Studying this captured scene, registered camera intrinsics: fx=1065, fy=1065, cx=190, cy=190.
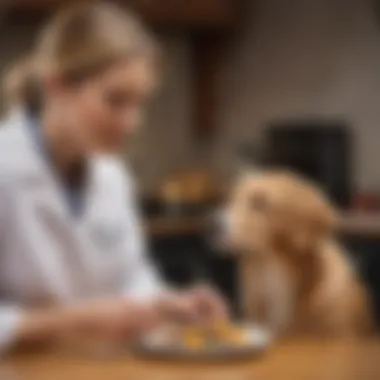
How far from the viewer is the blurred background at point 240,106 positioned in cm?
349

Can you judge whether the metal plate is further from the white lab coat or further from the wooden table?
the white lab coat

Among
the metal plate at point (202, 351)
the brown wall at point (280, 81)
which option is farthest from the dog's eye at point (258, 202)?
the brown wall at point (280, 81)

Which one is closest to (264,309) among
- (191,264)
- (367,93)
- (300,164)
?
(191,264)

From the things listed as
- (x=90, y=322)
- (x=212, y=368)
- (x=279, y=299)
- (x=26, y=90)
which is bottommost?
(x=212, y=368)

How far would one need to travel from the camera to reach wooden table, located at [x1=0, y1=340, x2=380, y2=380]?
1383 mm

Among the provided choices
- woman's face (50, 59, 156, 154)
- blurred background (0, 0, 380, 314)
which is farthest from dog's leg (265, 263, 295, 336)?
blurred background (0, 0, 380, 314)

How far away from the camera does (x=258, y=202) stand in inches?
94.9

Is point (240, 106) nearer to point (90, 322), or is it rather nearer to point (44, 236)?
point (44, 236)

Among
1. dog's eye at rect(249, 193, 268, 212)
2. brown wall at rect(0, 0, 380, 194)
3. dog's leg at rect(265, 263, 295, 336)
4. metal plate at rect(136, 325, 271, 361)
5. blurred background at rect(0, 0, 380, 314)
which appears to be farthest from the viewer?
brown wall at rect(0, 0, 380, 194)

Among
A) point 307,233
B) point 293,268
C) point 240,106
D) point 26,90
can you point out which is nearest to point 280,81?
point 240,106

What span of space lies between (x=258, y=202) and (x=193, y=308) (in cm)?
84

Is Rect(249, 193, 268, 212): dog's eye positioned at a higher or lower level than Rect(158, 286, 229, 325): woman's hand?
higher

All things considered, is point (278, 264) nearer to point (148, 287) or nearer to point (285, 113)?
point (148, 287)

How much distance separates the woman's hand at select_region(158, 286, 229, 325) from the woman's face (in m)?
0.27
